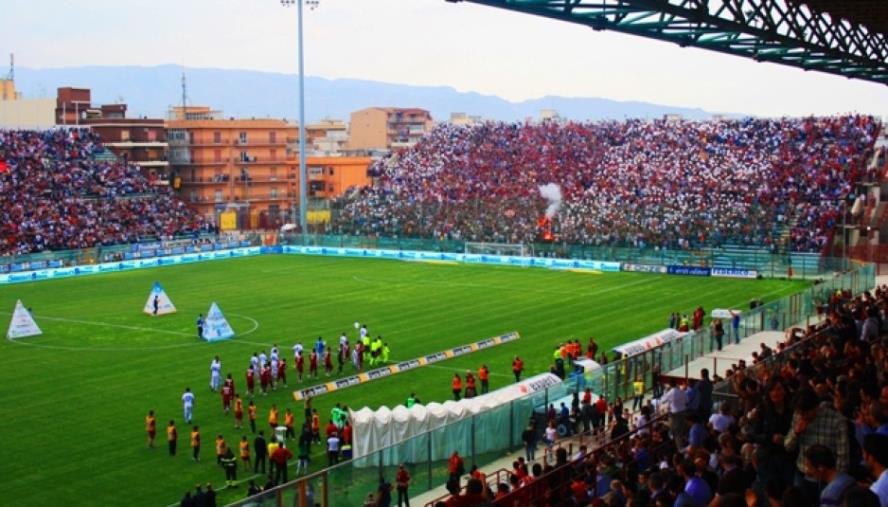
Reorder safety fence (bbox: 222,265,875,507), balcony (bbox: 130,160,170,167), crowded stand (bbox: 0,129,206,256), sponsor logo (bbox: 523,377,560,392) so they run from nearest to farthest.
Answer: safety fence (bbox: 222,265,875,507), sponsor logo (bbox: 523,377,560,392), crowded stand (bbox: 0,129,206,256), balcony (bbox: 130,160,170,167)

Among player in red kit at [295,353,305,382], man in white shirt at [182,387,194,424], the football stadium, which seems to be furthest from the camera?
player in red kit at [295,353,305,382]

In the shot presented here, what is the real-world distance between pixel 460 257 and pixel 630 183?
13833 millimetres

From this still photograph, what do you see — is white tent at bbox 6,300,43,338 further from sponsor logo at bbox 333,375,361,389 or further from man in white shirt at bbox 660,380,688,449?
man in white shirt at bbox 660,380,688,449

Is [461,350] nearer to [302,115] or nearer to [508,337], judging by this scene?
[508,337]

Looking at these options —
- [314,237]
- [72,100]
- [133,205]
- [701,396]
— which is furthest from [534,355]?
[72,100]

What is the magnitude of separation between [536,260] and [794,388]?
49928 millimetres

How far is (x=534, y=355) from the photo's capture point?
114 ft

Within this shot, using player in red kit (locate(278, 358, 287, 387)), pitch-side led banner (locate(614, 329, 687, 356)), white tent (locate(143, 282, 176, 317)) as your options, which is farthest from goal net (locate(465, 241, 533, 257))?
player in red kit (locate(278, 358, 287, 387))

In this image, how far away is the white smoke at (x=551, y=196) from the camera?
233ft

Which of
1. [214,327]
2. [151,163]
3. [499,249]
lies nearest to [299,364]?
[214,327]

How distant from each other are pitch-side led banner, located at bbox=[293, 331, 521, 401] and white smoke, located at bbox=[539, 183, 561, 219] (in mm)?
33481

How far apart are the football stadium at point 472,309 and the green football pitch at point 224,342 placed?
Answer: 16cm

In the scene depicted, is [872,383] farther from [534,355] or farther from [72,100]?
[72,100]

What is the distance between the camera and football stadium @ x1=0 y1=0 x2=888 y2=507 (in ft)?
48.0
